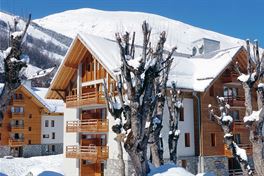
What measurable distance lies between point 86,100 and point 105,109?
1744 mm

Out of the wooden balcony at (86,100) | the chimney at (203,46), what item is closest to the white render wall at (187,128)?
the wooden balcony at (86,100)

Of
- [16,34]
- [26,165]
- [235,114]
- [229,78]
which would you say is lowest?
[26,165]

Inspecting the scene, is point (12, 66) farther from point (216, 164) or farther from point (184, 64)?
point (216, 164)

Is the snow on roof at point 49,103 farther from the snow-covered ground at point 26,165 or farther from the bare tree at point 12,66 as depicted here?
the bare tree at point 12,66

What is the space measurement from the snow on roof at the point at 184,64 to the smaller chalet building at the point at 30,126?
2393cm

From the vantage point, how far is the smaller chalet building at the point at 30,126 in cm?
5459

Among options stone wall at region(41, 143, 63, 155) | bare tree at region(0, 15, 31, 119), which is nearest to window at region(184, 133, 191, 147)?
bare tree at region(0, 15, 31, 119)

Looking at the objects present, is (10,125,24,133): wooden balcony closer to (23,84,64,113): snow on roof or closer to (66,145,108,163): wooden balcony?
(23,84,64,113): snow on roof

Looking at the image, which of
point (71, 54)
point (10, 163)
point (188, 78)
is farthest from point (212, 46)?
point (10, 163)

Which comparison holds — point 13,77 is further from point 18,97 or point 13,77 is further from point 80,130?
point 18,97

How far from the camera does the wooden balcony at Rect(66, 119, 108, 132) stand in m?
31.9

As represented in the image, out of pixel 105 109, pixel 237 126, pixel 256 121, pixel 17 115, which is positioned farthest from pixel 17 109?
pixel 256 121

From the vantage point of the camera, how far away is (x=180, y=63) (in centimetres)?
3609

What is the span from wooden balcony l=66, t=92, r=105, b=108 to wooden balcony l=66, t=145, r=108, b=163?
3.55 m
